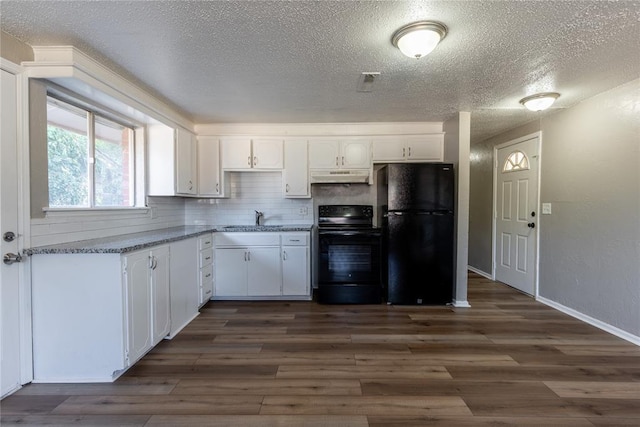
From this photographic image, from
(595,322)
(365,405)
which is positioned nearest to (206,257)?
(365,405)

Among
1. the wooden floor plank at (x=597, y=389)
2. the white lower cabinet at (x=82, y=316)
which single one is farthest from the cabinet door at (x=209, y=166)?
the wooden floor plank at (x=597, y=389)

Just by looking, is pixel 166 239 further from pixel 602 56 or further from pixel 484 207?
pixel 484 207

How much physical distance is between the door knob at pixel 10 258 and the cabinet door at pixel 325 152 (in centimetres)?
280

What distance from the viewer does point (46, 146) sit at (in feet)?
6.59

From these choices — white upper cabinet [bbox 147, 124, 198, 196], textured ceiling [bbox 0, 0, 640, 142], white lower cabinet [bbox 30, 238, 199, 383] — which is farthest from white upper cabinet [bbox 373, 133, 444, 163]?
white lower cabinet [bbox 30, 238, 199, 383]

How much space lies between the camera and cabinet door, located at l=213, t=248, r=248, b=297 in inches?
137

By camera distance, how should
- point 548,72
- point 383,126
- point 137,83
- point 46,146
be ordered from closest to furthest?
point 46,146 < point 548,72 < point 137,83 < point 383,126

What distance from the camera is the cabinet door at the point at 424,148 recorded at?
3.64 metres

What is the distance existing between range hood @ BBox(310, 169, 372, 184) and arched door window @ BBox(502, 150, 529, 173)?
2.07m

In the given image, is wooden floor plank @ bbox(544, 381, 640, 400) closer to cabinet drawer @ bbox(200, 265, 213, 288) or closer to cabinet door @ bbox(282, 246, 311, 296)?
cabinet door @ bbox(282, 246, 311, 296)

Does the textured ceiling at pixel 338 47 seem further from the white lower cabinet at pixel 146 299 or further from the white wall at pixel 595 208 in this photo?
the white lower cabinet at pixel 146 299

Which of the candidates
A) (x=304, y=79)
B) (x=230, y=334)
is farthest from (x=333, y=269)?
(x=304, y=79)

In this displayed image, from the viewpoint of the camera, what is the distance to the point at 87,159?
2471 millimetres

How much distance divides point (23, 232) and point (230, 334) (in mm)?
1662
